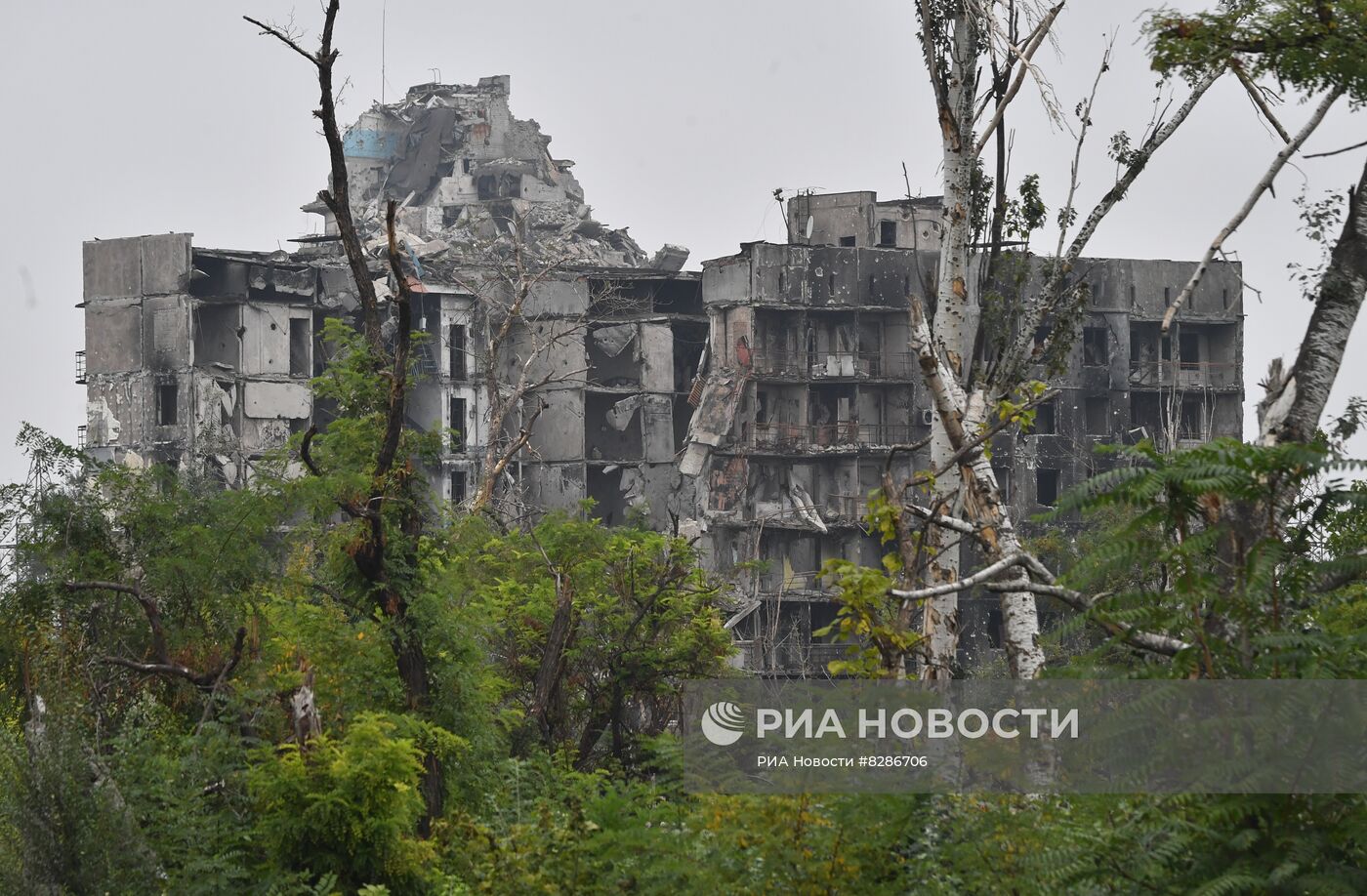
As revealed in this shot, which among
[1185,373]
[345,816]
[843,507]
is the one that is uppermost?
[1185,373]

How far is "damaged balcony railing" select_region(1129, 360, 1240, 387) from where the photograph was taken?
5394cm

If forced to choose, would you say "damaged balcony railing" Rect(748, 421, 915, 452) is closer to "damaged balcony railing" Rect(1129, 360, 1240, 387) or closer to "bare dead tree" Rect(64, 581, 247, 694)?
"damaged balcony railing" Rect(1129, 360, 1240, 387)

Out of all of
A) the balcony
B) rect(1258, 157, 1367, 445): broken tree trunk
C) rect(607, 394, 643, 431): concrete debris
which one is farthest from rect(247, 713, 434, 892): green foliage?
rect(607, 394, 643, 431): concrete debris

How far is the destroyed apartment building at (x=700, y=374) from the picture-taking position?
51344mm

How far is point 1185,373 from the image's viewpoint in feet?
180

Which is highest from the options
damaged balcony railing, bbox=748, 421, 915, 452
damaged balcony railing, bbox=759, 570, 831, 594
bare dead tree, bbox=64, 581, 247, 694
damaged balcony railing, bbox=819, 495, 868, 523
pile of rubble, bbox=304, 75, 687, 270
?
pile of rubble, bbox=304, 75, 687, 270

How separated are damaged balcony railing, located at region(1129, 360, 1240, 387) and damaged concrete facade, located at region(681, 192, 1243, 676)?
0.09 meters

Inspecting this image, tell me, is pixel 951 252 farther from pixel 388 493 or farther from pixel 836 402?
pixel 836 402

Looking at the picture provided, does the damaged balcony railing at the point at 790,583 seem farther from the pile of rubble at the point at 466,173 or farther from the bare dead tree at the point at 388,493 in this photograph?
the bare dead tree at the point at 388,493

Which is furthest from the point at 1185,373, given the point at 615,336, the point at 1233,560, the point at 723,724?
the point at 1233,560

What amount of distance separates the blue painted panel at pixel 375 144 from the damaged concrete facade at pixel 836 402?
26700 millimetres

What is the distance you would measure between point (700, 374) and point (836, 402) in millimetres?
4136

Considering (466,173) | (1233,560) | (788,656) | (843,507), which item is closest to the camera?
(1233,560)

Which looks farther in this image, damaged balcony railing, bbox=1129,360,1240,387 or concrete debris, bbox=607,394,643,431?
concrete debris, bbox=607,394,643,431
